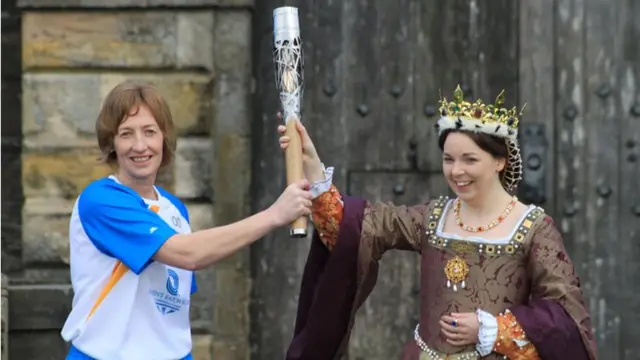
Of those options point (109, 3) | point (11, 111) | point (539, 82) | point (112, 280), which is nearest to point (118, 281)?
point (112, 280)

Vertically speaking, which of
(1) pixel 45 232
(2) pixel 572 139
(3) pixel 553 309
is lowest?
(3) pixel 553 309

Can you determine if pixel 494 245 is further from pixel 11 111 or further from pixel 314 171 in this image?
pixel 11 111

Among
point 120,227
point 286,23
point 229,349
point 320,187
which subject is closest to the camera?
point 120,227

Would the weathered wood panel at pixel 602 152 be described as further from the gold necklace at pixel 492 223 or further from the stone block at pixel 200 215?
the gold necklace at pixel 492 223

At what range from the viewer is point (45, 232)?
423 cm

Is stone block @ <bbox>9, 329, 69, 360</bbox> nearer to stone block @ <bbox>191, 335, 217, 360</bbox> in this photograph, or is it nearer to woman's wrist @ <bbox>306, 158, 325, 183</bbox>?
stone block @ <bbox>191, 335, 217, 360</bbox>

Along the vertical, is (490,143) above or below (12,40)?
below

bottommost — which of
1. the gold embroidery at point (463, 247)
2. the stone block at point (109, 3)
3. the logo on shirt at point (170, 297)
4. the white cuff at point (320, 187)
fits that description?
the logo on shirt at point (170, 297)

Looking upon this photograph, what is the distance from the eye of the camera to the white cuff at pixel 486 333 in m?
2.89

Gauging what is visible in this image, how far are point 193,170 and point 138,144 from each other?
55.6 inches

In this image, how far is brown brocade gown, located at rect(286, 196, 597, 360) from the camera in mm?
2908

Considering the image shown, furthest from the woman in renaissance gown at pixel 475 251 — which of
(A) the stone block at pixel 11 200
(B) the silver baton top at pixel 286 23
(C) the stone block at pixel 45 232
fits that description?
(A) the stone block at pixel 11 200

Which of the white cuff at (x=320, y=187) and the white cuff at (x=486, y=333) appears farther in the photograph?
the white cuff at (x=320, y=187)

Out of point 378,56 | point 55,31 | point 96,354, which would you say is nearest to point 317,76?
point 378,56
